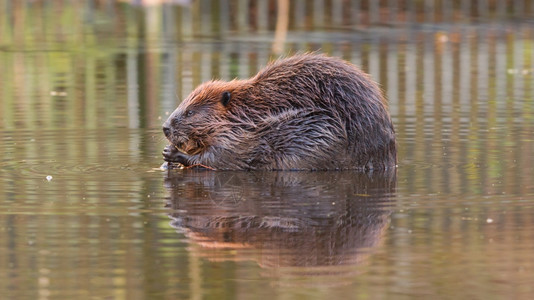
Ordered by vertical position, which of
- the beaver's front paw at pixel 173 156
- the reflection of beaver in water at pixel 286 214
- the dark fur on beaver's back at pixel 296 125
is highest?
the dark fur on beaver's back at pixel 296 125

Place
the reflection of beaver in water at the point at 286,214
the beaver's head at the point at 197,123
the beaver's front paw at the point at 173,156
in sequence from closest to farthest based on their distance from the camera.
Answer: the reflection of beaver in water at the point at 286,214
the beaver's front paw at the point at 173,156
the beaver's head at the point at 197,123

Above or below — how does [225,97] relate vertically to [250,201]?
above

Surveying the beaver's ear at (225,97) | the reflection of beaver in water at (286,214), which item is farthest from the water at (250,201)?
the beaver's ear at (225,97)

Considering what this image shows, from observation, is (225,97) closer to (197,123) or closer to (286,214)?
(197,123)

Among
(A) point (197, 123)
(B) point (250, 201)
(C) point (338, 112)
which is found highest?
(C) point (338, 112)

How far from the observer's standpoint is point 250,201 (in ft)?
25.1

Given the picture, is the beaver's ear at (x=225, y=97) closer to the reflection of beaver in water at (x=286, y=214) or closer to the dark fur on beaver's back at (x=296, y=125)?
Answer: the dark fur on beaver's back at (x=296, y=125)

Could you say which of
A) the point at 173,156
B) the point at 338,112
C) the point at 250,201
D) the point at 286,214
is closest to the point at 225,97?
the point at 173,156

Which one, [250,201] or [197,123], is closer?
[250,201]

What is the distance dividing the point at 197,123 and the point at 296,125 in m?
0.81

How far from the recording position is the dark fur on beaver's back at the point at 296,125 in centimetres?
899

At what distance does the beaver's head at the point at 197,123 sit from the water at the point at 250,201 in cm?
26

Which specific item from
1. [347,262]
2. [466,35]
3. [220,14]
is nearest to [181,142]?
[347,262]

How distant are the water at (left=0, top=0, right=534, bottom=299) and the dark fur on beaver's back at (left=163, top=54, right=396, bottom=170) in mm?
203
